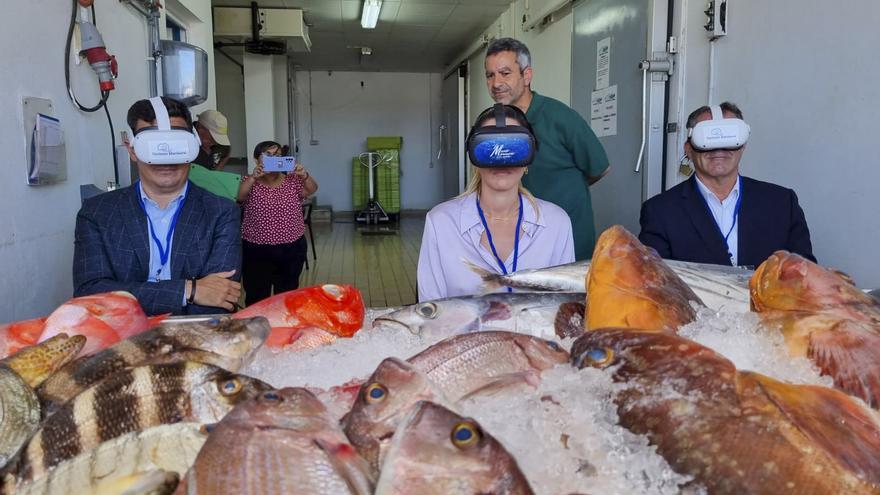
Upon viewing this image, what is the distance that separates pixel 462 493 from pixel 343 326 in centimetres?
77

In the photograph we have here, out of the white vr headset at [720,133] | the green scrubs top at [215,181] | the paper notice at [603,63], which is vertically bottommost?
the green scrubs top at [215,181]

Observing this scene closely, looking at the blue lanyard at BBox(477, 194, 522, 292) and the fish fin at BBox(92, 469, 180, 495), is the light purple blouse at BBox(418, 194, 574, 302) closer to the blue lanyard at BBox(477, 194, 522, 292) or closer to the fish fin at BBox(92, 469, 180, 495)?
the blue lanyard at BBox(477, 194, 522, 292)

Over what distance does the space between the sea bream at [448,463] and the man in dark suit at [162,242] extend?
148cm

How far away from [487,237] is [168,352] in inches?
48.4

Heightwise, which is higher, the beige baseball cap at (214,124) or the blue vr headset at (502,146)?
the beige baseball cap at (214,124)

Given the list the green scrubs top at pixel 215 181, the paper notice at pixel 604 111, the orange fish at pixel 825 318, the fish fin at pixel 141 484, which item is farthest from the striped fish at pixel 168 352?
the paper notice at pixel 604 111

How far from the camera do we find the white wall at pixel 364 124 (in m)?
14.9

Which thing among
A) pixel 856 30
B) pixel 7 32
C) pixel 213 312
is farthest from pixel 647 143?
pixel 7 32

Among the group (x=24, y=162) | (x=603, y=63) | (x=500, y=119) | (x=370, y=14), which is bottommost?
(x=24, y=162)

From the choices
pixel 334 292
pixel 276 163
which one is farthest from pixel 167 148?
pixel 276 163

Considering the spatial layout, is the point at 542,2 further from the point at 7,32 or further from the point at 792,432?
the point at 792,432

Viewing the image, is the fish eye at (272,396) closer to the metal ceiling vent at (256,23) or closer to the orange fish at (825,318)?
the orange fish at (825,318)

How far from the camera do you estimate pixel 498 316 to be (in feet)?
4.41

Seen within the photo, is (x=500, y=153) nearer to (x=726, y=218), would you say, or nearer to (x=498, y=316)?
(x=498, y=316)
